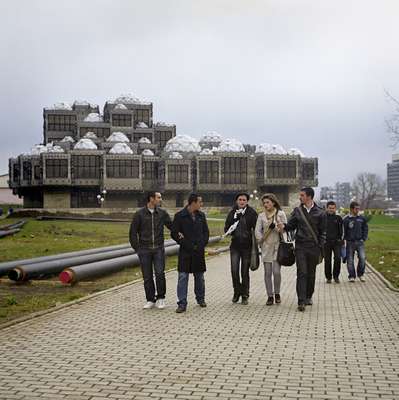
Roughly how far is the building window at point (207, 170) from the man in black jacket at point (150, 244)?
7022 cm

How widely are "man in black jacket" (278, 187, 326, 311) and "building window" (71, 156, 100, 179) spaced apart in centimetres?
6752

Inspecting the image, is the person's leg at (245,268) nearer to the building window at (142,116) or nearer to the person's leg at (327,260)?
the person's leg at (327,260)

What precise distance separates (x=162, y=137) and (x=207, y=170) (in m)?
13.9

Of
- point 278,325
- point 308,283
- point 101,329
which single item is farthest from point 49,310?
point 308,283

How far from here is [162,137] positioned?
3622 inches

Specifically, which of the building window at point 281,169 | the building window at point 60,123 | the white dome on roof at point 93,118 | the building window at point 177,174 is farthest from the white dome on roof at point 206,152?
the building window at point 60,123

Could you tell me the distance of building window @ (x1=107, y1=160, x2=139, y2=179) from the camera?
252ft

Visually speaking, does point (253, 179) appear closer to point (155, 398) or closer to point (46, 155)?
point (46, 155)

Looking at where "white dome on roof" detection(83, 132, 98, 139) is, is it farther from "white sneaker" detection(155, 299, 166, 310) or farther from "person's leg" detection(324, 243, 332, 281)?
"white sneaker" detection(155, 299, 166, 310)

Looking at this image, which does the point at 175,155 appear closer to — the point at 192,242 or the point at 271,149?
the point at 271,149

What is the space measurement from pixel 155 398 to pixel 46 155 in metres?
73.4

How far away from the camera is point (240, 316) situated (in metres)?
9.99

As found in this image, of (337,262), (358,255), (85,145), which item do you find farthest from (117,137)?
(358,255)

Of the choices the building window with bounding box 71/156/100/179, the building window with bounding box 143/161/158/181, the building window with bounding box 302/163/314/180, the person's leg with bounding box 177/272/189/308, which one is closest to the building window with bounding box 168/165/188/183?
the building window with bounding box 143/161/158/181
